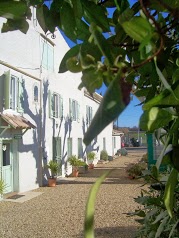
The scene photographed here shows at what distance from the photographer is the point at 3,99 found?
999 cm

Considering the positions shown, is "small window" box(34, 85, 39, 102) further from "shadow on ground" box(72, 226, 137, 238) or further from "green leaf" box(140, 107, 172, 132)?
"green leaf" box(140, 107, 172, 132)

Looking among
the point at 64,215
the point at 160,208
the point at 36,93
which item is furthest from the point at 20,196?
the point at 160,208

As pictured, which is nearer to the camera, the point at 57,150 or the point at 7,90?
the point at 7,90

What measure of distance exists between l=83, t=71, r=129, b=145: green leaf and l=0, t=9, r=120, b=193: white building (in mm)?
7729

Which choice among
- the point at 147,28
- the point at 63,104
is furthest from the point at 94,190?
the point at 63,104

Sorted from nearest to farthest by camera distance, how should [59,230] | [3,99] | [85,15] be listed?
1. [85,15]
2. [59,230]
3. [3,99]

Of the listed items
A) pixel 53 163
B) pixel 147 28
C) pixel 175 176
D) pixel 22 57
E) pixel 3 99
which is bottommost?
pixel 53 163

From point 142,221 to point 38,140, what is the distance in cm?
1123

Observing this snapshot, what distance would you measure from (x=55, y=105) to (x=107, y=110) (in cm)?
1468

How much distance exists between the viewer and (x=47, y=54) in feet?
45.1

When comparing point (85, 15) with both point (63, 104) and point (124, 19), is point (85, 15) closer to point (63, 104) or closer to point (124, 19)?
point (124, 19)

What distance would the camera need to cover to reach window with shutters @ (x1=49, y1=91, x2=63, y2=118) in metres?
14.1

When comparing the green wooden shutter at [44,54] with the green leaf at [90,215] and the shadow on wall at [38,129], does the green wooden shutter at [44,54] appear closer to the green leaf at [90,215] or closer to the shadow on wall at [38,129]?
the shadow on wall at [38,129]

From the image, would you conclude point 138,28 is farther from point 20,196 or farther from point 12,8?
point 20,196
